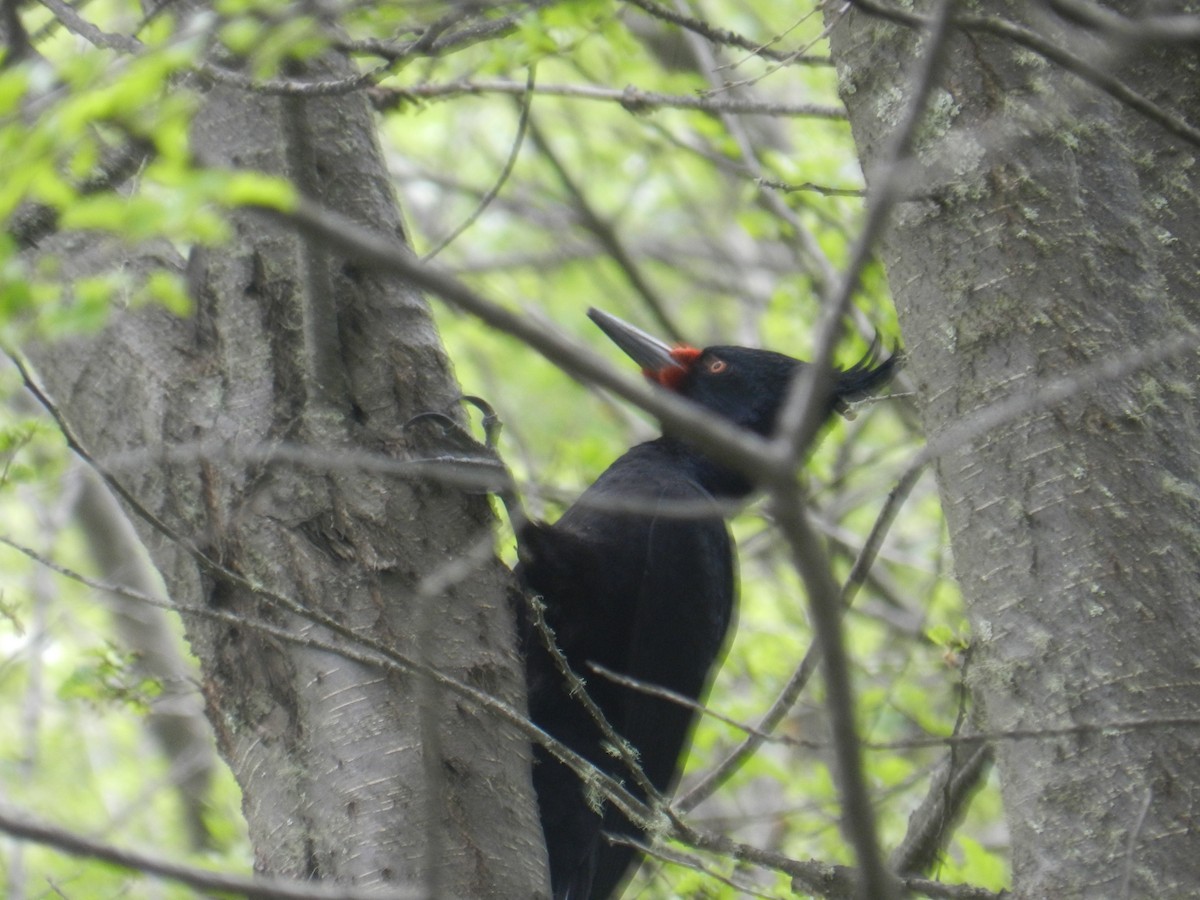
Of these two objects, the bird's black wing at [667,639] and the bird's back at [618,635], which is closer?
the bird's back at [618,635]

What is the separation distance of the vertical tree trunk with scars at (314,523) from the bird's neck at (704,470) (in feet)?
3.99

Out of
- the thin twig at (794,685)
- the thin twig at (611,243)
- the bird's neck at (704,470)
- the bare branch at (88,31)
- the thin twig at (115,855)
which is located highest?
the thin twig at (611,243)

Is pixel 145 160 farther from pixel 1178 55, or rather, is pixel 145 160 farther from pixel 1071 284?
pixel 1178 55

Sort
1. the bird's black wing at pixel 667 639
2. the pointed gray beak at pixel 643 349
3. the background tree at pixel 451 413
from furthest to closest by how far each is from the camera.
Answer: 1. the pointed gray beak at pixel 643 349
2. the bird's black wing at pixel 667 639
3. the background tree at pixel 451 413

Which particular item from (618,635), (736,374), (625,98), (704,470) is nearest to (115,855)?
(618,635)

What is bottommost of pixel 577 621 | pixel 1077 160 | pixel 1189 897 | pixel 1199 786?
pixel 1189 897

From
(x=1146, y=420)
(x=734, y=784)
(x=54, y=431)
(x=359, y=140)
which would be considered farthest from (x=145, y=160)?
(x=734, y=784)

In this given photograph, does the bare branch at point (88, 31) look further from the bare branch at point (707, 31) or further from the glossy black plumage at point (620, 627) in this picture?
the glossy black plumage at point (620, 627)

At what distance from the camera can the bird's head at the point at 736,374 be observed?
376 centimetres

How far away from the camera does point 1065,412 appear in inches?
76.8

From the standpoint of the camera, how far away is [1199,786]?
173 cm

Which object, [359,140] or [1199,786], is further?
[359,140]

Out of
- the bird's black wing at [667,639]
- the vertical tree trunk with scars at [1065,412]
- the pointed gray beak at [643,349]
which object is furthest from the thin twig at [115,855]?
the pointed gray beak at [643,349]

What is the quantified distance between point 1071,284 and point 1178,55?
1.88 feet
